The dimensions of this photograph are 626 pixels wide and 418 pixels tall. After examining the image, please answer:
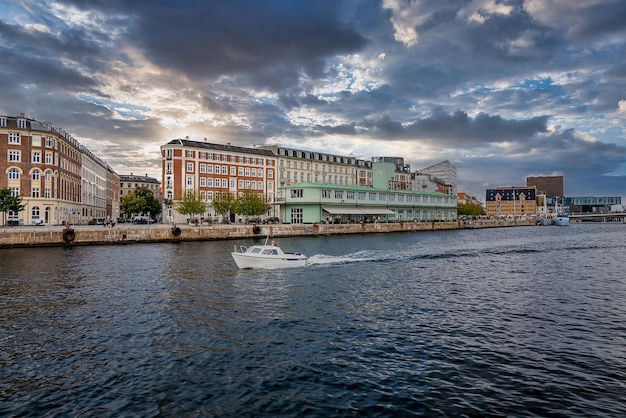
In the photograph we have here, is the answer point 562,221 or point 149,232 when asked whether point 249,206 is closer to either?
point 149,232

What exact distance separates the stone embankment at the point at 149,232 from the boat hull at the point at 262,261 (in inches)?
1274

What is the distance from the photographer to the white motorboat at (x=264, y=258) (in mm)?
35656

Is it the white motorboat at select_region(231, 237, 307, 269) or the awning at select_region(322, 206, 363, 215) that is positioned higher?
the awning at select_region(322, 206, 363, 215)

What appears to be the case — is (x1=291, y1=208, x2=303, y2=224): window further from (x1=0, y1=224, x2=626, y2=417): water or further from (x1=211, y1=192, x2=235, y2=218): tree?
(x1=0, y1=224, x2=626, y2=417): water

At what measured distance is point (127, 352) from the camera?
50.6ft

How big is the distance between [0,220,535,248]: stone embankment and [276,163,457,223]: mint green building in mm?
8417

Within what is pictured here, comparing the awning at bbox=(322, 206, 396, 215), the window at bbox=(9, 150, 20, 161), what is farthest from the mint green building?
the window at bbox=(9, 150, 20, 161)

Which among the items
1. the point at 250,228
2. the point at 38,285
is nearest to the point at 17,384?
the point at 38,285

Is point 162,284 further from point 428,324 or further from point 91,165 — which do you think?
point 91,165

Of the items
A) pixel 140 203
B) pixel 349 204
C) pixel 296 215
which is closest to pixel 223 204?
pixel 296 215

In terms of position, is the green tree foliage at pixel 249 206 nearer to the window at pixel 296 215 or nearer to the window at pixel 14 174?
the window at pixel 296 215

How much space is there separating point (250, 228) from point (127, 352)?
2358 inches

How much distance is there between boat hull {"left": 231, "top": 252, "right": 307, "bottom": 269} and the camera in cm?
3566

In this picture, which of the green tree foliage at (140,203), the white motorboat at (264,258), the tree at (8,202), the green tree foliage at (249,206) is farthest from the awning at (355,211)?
the tree at (8,202)
